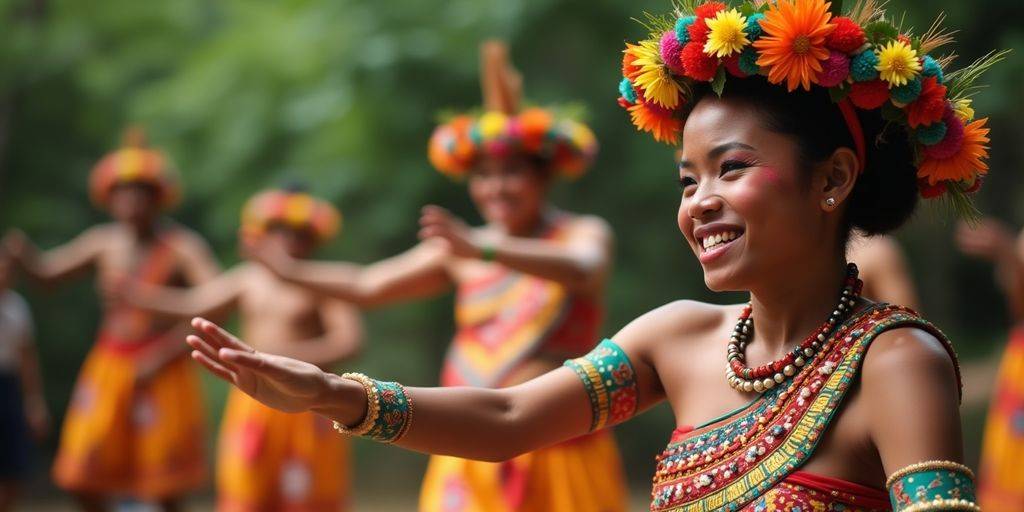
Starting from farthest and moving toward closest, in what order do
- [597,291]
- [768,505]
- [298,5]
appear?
[298,5] < [597,291] < [768,505]

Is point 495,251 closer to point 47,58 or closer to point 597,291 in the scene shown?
point 597,291

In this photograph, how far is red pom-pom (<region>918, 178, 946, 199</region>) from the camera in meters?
2.16

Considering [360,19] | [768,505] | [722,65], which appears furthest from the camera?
[360,19]

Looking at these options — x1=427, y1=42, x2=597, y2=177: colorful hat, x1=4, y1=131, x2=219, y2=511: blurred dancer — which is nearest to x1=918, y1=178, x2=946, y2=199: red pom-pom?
x1=427, y1=42, x2=597, y2=177: colorful hat

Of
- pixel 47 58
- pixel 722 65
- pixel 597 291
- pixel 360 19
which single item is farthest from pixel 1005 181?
pixel 722 65

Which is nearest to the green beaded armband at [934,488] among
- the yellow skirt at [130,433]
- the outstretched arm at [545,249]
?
the outstretched arm at [545,249]

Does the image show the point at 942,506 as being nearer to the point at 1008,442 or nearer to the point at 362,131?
the point at 1008,442

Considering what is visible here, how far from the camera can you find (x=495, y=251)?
4168mm

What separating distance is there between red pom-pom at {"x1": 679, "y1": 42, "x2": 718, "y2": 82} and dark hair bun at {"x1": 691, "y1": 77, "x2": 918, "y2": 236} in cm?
5

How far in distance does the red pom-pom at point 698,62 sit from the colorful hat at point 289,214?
15.0 feet

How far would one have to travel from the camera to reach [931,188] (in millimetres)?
2162

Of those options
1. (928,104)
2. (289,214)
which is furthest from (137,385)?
(928,104)

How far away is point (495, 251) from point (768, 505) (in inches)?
91.7

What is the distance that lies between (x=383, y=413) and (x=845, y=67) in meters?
0.93
